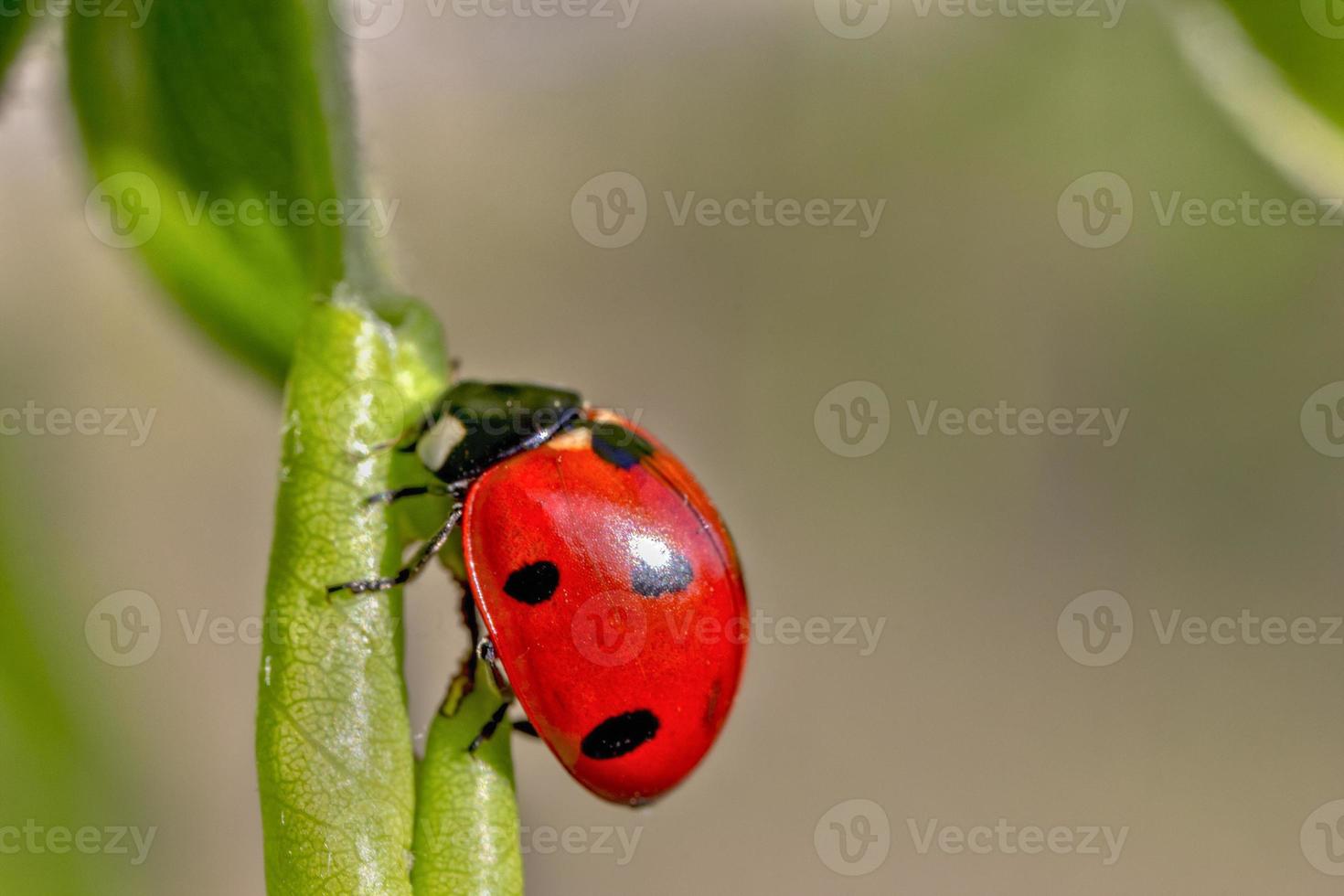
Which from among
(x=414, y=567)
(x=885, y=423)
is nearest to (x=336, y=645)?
(x=414, y=567)

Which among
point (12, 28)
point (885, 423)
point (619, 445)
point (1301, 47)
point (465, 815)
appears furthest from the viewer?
point (885, 423)

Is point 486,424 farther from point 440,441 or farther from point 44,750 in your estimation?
point 44,750

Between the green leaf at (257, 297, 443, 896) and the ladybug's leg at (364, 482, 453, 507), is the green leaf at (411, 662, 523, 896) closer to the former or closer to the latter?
the green leaf at (257, 297, 443, 896)

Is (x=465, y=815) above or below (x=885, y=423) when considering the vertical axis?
below

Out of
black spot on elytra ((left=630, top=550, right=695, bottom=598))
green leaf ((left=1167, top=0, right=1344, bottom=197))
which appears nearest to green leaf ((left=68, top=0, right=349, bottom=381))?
black spot on elytra ((left=630, top=550, right=695, bottom=598))

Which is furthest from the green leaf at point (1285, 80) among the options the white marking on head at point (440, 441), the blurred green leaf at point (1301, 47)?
the white marking on head at point (440, 441)

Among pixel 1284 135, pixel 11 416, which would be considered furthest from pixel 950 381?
pixel 11 416

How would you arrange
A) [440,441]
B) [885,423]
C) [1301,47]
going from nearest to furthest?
[440,441]
[1301,47]
[885,423]
